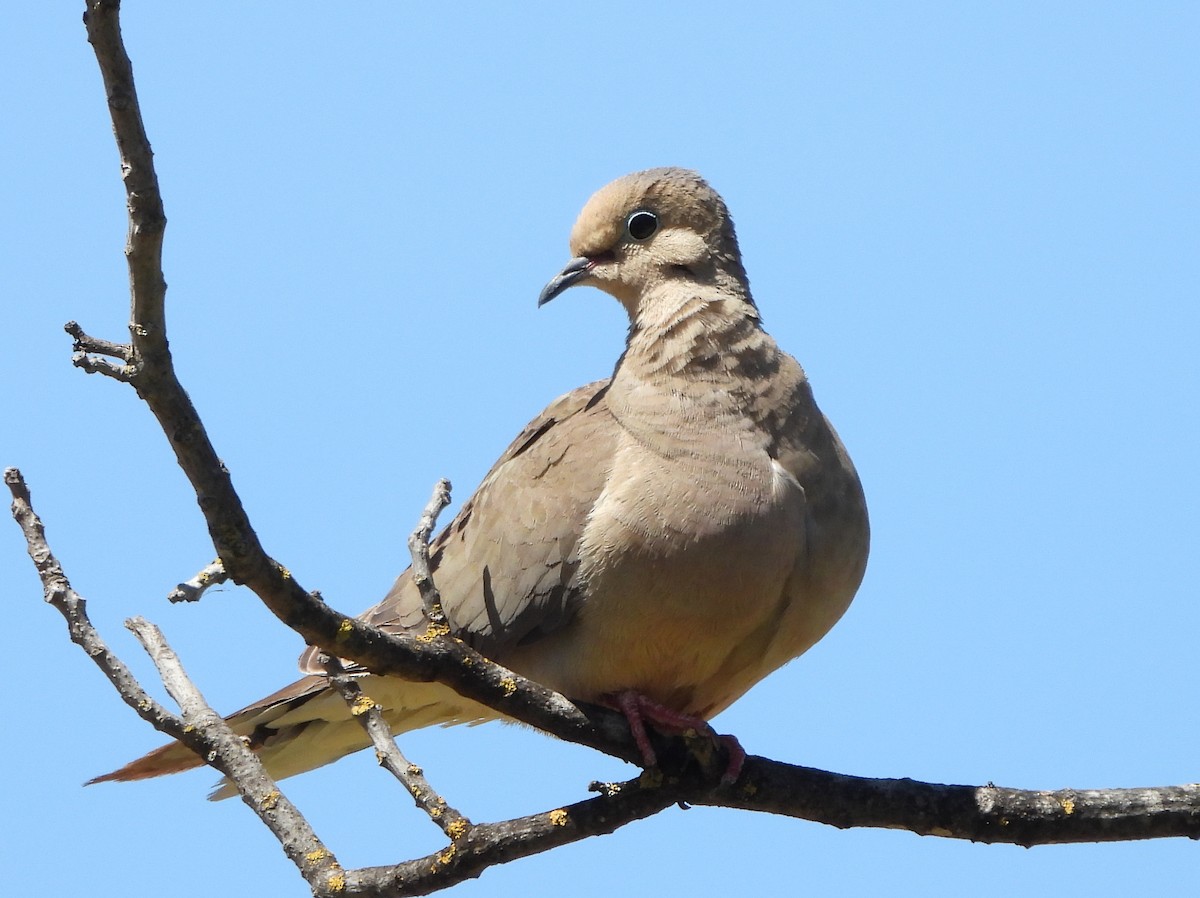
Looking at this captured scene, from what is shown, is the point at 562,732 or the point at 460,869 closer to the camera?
the point at 460,869

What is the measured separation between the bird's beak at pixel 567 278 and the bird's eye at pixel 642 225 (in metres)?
0.16

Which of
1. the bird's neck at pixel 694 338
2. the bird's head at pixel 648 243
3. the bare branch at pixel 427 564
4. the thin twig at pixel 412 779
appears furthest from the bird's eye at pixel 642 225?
the thin twig at pixel 412 779

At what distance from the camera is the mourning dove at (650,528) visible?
3967 millimetres

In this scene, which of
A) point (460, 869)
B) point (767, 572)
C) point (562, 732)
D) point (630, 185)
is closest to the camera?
point (460, 869)

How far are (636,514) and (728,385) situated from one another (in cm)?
57

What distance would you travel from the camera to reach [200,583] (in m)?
2.92

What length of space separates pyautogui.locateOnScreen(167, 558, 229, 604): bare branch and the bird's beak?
2017 millimetres

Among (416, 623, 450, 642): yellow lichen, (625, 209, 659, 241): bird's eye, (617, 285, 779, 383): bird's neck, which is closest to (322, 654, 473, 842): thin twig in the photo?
(416, 623, 450, 642): yellow lichen

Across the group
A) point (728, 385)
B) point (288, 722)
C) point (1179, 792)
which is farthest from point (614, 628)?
point (1179, 792)

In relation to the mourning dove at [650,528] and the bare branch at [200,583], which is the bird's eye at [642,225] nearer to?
the mourning dove at [650,528]

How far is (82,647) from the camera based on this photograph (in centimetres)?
342

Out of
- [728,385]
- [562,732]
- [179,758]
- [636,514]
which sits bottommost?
[562,732]

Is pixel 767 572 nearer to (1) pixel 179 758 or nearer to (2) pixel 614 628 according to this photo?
(2) pixel 614 628

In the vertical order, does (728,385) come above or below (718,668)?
above
